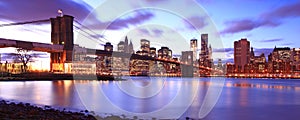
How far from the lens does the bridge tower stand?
56875 mm

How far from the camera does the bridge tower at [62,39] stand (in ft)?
187

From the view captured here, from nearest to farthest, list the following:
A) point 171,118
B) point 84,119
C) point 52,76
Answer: point 84,119 → point 171,118 → point 52,76

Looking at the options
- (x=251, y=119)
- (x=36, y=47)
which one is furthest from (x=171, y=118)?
(x=36, y=47)

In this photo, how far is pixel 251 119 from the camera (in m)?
14.5

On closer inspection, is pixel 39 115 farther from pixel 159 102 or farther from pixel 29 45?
Answer: pixel 29 45

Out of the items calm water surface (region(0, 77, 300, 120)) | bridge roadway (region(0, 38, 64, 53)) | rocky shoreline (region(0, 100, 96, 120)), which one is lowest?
calm water surface (region(0, 77, 300, 120))

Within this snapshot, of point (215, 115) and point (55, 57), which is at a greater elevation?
point (55, 57)

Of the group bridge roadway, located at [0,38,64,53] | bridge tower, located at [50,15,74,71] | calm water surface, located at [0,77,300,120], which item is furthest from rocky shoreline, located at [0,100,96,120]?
bridge tower, located at [50,15,74,71]

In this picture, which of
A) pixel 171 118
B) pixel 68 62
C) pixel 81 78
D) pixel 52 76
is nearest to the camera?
pixel 171 118

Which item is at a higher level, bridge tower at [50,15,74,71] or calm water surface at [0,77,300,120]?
bridge tower at [50,15,74,71]

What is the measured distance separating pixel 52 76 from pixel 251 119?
3953 cm

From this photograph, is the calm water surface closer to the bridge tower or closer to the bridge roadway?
the bridge roadway

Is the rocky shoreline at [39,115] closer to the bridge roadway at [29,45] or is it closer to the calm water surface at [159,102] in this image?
the calm water surface at [159,102]

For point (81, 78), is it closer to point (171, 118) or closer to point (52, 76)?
point (52, 76)
